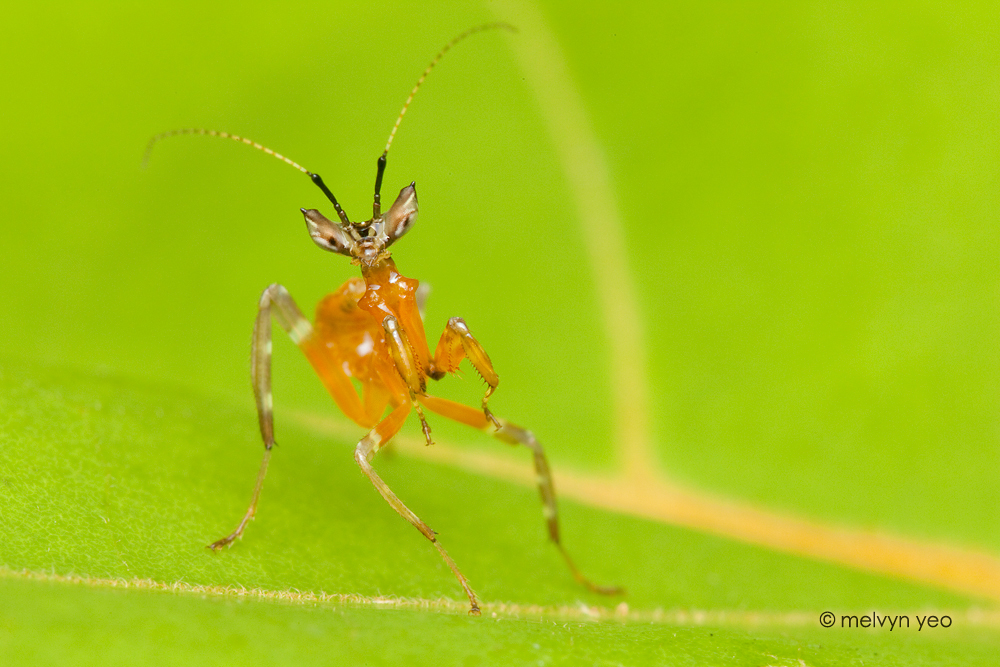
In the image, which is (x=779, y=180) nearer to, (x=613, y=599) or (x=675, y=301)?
(x=675, y=301)

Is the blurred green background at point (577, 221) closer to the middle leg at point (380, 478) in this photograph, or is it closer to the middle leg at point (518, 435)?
the middle leg at point (518, 435)

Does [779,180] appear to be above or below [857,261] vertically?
above

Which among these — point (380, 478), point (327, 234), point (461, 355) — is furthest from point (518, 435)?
point (327, 234)

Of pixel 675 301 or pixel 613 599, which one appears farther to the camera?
pixel 675 301

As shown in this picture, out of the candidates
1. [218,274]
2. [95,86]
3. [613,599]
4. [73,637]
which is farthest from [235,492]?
[95,86]

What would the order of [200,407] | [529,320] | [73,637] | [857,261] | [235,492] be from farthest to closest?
[529,320] < [857,261] < [200,407] < [235,492] < [73,637]

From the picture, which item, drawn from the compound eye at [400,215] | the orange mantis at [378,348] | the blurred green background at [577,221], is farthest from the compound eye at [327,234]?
the blurred green background at [577,221]

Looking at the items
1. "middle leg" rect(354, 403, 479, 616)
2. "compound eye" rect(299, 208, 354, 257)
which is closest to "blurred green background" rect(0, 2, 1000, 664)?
"middle leg" rect(354, 403, 479, 616)
